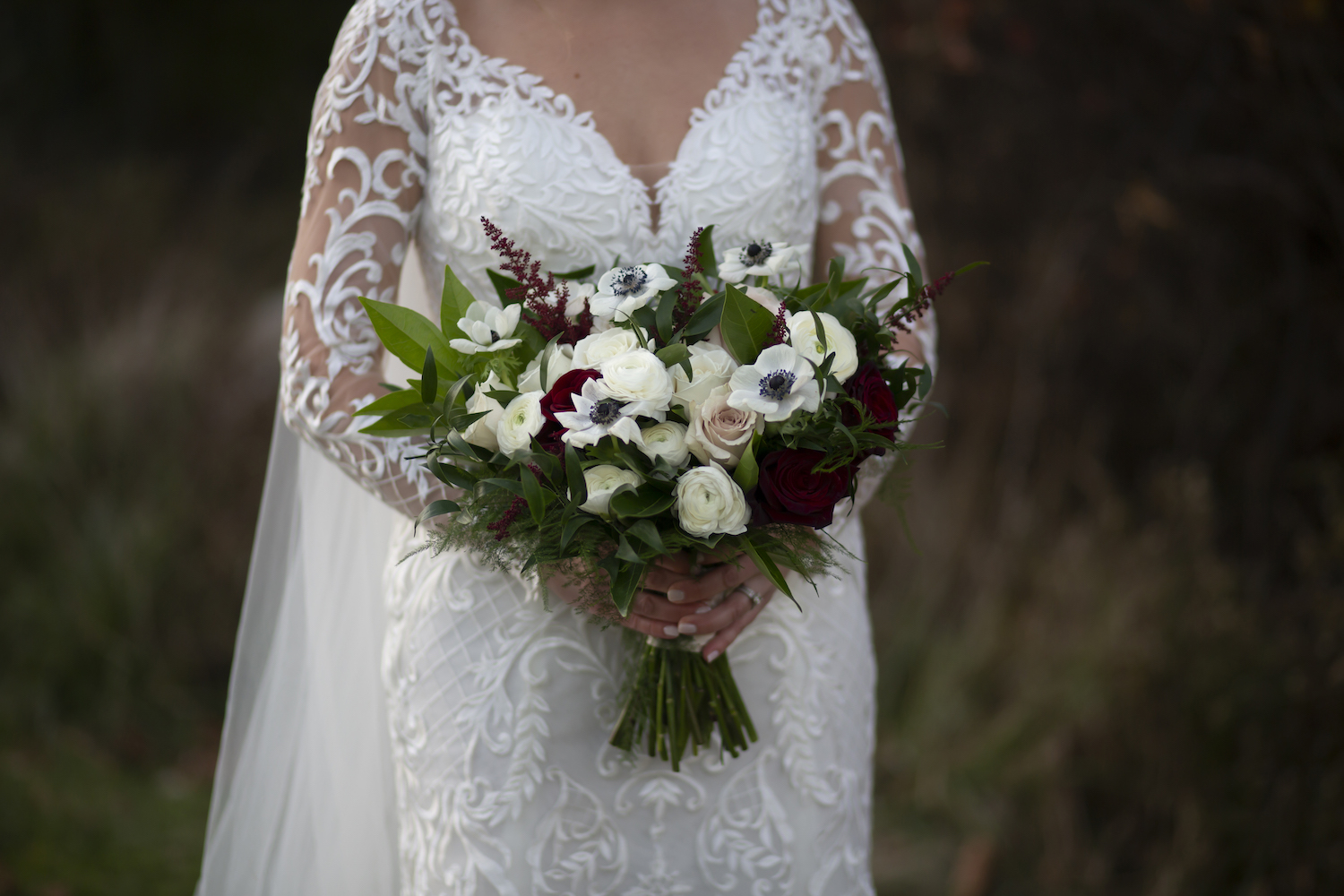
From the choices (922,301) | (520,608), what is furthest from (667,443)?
(520,608)

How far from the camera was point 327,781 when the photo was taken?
218 centimetres

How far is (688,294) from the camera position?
1.53 m

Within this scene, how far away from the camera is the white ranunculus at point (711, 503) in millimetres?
1365

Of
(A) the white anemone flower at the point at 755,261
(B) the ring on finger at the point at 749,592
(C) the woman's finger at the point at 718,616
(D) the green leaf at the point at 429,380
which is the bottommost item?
(C) the woman's finger at the point at 718,616

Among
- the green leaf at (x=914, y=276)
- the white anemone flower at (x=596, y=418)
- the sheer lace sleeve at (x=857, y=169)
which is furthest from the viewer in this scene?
the sheer lace sleeve at (x=857, y=169)

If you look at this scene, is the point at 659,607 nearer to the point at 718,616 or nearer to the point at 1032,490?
the point at 718,616

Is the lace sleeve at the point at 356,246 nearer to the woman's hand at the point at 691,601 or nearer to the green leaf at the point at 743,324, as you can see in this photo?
the woman's hand at the point at 691,601

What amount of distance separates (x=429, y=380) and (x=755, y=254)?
0.56 metres

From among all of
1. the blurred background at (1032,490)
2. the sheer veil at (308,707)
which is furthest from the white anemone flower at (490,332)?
the blurred background at (1032,490)

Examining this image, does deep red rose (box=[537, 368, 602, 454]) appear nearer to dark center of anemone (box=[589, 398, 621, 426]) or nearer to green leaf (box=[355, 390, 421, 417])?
dark center of anemone (box=[589, 398, 621, 426])

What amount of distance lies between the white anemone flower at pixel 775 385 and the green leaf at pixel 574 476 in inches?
8.8

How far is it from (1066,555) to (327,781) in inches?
118

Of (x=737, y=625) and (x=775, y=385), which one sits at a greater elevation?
(x=775, y=385)

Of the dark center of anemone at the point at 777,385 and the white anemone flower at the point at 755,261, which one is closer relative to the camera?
the dark center of anemone at the point at 777,385
